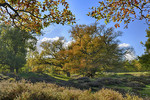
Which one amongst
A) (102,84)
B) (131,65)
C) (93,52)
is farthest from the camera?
(131,65)

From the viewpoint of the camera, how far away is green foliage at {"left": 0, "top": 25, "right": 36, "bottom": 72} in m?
22.0

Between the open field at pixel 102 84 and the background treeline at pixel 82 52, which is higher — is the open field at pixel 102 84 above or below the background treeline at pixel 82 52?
below

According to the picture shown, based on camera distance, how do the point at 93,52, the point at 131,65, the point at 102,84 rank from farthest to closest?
the point at 131,65 → the point at 93,52 → the point at 102,84

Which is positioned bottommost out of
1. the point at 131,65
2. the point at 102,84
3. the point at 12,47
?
the point at 102,84

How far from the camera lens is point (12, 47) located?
23797mm

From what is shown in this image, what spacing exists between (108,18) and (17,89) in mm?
5859

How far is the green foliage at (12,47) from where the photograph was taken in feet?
72.2

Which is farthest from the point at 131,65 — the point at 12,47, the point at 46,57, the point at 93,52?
the point at 12,47

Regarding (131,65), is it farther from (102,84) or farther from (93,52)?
(102,84)

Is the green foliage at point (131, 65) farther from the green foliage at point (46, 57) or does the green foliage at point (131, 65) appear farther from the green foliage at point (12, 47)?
the green foliage at point (12, 47)

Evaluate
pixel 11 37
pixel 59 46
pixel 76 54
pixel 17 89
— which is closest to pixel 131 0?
pixel 17 89

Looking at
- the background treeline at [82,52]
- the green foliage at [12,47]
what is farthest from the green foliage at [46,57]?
the green foliage at [12,47]

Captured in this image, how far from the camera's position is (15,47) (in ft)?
79.8

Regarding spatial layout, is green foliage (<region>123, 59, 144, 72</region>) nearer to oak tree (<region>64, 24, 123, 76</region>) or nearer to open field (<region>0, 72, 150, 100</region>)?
oak tree (<region>64, 24, 123, 76</region>)
